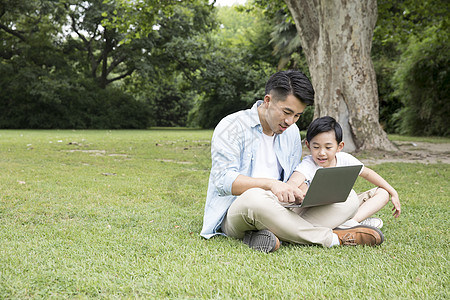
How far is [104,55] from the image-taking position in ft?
82.6

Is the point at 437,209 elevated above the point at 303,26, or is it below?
below

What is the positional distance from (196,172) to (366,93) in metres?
4.52

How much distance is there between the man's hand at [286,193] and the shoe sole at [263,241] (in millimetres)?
271

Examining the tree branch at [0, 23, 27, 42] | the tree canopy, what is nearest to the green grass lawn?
the tree canopy

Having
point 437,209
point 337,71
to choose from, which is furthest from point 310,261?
point 337,71

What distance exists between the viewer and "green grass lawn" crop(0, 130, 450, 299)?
77.4 inches

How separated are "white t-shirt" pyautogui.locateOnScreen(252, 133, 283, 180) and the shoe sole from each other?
1.40ft

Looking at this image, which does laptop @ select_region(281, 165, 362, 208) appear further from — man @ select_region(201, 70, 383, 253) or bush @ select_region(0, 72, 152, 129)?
bush @ select_region(0, 72, 152, 129)

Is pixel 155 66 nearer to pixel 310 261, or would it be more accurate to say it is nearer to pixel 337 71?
pixel 337 71

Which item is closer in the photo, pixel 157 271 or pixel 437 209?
pixel 157 271

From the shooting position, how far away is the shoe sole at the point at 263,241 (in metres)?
2.58

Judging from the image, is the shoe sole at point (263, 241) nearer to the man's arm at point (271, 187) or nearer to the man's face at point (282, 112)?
the man's arm at point (271, 187)

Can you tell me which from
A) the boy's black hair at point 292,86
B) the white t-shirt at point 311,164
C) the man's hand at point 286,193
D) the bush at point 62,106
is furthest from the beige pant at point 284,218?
the bush at point 62,106

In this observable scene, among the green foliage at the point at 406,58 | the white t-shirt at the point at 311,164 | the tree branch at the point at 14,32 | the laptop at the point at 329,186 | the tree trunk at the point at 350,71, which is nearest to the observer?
the laptop at the point at 329,186
